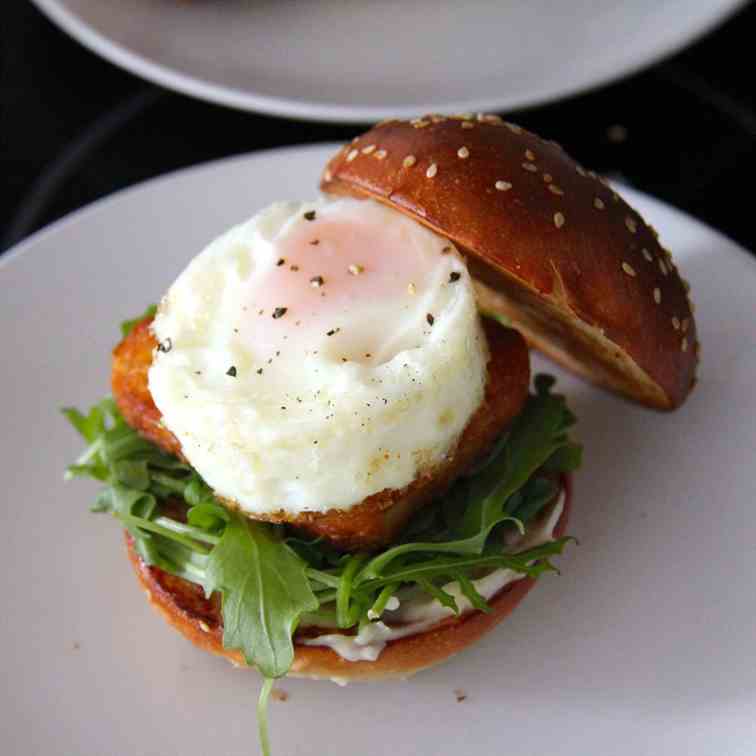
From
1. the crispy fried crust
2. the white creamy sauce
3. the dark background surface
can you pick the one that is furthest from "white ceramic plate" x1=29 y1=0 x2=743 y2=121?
the white creamy sauce

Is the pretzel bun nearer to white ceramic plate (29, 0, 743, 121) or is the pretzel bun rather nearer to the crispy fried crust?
the crispy fried crust

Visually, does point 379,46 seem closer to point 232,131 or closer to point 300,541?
point 232,131

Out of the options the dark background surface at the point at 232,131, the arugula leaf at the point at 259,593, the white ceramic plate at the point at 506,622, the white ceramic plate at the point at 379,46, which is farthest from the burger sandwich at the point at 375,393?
the dark background surface at the point at 232,131

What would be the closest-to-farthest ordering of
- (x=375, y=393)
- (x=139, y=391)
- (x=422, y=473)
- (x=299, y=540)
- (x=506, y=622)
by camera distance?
(x=375, y=393)
(x=422, y=473)
(x=299, y=540)
(x=139, y=391)
(x=506, y=622)

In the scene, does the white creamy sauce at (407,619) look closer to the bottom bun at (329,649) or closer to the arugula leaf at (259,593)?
the bottom bun at (329,649)

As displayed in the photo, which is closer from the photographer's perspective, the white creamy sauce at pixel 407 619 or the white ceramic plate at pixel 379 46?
the white creamy sauce at pixel 407 619

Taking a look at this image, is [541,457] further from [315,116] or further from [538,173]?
[315,116]

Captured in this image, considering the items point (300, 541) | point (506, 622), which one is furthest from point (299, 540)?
point (506, 622)
